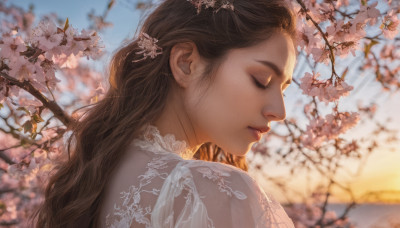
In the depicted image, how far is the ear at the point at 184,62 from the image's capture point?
53.8 inches

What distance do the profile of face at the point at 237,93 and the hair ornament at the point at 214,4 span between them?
0.54 ft

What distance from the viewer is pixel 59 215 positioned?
50.5 inches

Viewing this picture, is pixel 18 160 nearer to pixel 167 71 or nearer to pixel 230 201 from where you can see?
pixel 167 71

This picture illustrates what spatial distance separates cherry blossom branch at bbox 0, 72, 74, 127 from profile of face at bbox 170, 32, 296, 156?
499 millimetres

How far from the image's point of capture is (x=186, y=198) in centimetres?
103

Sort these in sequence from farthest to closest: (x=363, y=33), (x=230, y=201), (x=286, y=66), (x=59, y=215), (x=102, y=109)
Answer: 1. (x=363, y=33)
2. (x=102, y=109)
3. (x=286, y=66)
4. (x=59, y=215)
5. (x=230, y=201)

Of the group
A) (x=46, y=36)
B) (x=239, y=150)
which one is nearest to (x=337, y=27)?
(x=239, y=150)

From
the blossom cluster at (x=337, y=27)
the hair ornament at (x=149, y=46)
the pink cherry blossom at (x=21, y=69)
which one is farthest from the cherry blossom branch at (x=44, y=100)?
the blossom cluster at (x=337, y=27)

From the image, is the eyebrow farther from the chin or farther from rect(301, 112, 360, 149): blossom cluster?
rect(301, 112, 360, 149): blossom cluster

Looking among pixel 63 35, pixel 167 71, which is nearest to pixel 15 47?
pixel 63 35

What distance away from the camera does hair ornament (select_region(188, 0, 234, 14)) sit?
1.41 meters

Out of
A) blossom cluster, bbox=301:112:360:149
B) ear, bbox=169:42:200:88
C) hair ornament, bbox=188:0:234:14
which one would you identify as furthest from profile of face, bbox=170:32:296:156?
blossom cluster, bbox=301:112:360:149

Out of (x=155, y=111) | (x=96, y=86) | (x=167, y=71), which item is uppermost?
(x=96, y=86)

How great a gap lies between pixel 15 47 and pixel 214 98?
2.47 feet
